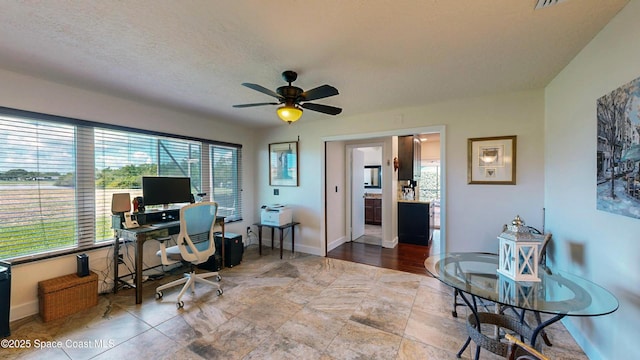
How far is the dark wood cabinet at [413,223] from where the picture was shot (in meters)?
4.80

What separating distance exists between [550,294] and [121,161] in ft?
14.3

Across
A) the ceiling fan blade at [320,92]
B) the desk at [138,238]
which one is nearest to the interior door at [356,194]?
the ceiling fan blade at [320,92]

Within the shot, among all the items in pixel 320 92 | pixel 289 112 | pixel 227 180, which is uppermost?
pixel 320 92

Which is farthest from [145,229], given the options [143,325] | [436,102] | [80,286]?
[436,102]

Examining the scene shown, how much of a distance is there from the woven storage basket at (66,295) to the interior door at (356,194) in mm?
4037

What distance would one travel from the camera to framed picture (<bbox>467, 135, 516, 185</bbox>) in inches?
112

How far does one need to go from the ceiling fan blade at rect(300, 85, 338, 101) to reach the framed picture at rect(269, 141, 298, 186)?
2.27 m

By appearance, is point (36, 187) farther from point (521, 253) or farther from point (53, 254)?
point (521, 253)

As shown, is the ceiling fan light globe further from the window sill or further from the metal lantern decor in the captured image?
the window sill

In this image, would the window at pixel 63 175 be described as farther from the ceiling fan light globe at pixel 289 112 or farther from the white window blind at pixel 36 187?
the ceiling fan light globe at pixel 289 112

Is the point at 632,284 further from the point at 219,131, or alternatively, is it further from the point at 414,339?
the point at 219,131

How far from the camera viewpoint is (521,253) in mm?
1647

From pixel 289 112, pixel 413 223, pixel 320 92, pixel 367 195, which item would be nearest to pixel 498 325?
pixel 320 92

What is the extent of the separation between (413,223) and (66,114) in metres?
5.41
